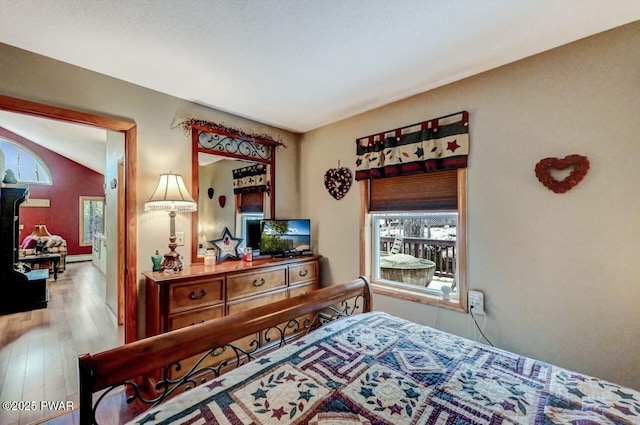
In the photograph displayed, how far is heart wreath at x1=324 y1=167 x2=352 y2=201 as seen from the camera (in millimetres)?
2881

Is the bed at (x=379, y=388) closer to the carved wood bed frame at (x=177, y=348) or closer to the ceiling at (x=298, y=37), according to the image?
the carved wood bed frame at (x=177, y=348)

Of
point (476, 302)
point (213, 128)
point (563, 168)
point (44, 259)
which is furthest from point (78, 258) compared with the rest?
point (563, 168)

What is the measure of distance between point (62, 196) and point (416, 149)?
936cm

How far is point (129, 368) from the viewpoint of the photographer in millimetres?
870

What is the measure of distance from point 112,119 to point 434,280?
9.85 feet

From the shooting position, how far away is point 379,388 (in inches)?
37.9

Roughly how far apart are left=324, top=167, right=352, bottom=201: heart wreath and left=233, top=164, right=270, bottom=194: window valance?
0.72 metres

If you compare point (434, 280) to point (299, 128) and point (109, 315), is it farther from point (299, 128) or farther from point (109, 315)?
point (109, 315)

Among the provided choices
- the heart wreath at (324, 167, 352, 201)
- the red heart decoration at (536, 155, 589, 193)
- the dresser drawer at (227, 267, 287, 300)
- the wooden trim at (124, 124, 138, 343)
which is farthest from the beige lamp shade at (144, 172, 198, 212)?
the red heart decoration at (536, 155, 589, 193)

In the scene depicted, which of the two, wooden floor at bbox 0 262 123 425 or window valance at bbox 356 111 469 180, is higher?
window valance at bbox 356 111 469 180

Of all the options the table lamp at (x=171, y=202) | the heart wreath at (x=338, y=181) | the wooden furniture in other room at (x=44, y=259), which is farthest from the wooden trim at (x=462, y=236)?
the wooden furniture in other room at (x=44, y=259)

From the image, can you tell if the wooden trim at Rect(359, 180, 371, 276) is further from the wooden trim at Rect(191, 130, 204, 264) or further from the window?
the wooden trim at Rect(191, 130, 204, 264)

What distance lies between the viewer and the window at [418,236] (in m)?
2.15

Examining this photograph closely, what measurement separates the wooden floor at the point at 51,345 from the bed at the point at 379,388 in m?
1.73
